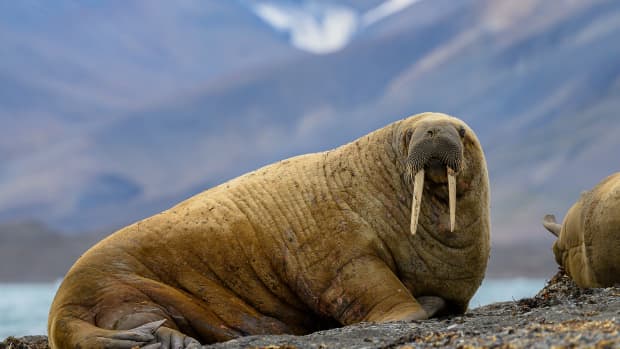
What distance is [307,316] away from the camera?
8.18m

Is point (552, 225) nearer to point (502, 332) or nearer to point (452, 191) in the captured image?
point (452, 191)

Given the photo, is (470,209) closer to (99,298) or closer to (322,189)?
(322,189)

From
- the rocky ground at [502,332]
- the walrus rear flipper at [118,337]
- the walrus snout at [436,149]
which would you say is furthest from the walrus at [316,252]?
the rocky ground at [502,332]

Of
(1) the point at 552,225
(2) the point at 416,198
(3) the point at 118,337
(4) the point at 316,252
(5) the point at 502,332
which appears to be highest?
(1) the point at 552,225

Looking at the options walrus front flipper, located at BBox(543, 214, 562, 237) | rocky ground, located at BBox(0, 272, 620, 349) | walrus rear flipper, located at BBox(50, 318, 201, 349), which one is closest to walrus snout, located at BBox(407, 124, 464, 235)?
rocky ground, located at BBox(0, 272, 620, 349)

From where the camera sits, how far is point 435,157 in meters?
7.75

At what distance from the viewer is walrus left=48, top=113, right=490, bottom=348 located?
7.71m

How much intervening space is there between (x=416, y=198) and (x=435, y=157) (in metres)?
0.36

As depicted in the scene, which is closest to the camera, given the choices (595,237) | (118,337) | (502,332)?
(502,332)

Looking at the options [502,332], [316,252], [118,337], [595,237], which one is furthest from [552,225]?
[118,337]

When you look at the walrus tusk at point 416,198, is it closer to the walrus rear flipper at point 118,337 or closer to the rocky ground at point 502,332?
the rocky ground at point 502,332

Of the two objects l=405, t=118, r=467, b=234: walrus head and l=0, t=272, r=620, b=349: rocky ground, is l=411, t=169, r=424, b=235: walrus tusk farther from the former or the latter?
l=0, t=272, r=620, b=349: rocky ground

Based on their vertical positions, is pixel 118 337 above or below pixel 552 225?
below

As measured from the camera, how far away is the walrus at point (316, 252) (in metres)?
7.71
